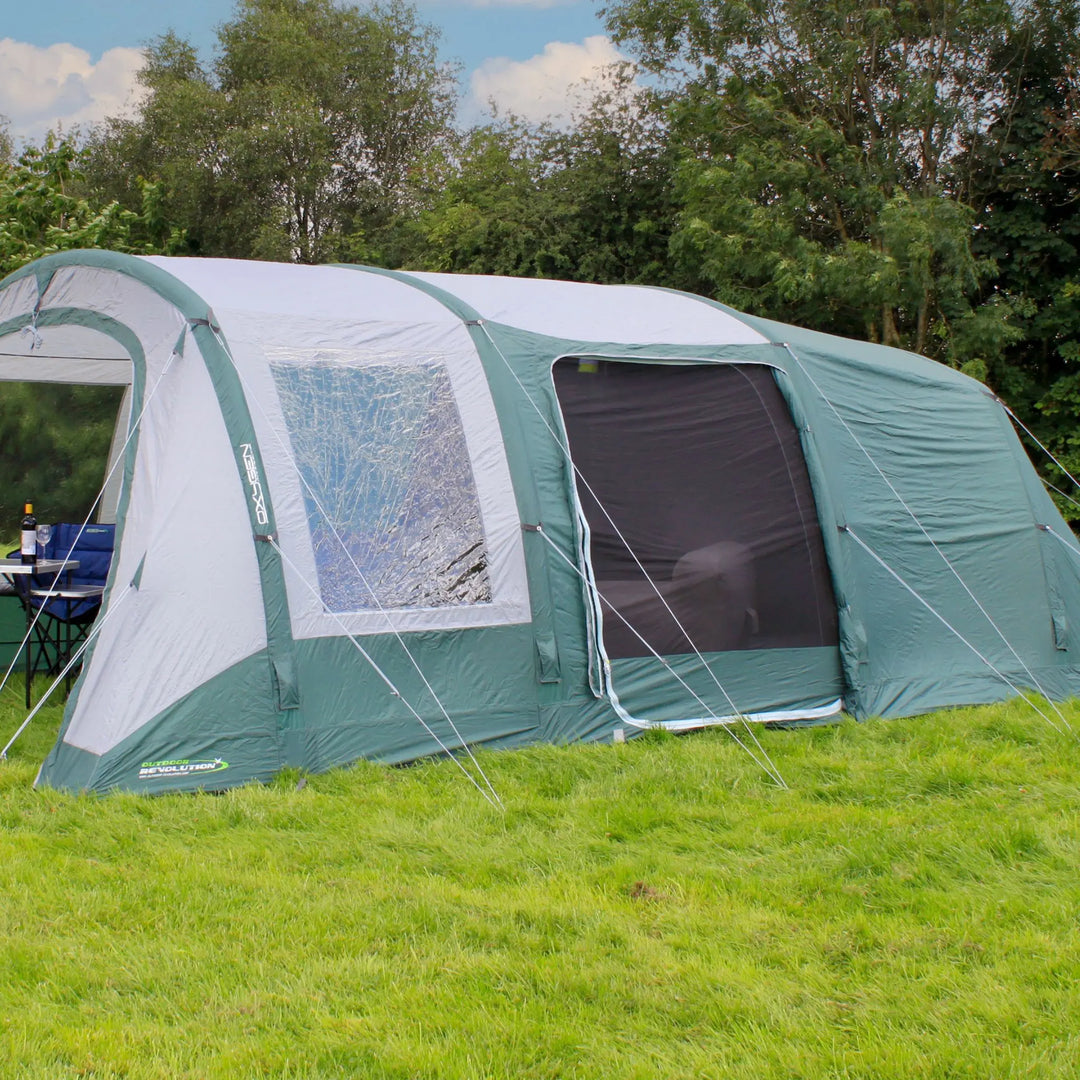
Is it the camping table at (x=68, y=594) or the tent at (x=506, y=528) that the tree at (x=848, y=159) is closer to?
the tent at (x=506, y=528)

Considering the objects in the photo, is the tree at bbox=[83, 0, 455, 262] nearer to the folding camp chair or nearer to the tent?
the folding camp chair

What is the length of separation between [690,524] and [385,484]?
4.86 ft

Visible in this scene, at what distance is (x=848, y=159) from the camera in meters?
13.3

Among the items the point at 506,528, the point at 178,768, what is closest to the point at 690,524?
the point at 506,528

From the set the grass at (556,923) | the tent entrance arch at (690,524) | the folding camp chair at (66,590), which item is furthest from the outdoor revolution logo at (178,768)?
the tent entrance arch at (690,524)

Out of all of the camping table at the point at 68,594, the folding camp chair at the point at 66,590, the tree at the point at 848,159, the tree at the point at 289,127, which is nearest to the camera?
the camping table at the point at 68,594

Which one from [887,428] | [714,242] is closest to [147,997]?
[887,428]

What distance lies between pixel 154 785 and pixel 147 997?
4.99 ft

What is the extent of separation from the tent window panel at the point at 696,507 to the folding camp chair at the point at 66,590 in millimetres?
2382

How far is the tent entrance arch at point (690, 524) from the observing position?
5445mm

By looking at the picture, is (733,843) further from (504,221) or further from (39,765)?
(504,221)

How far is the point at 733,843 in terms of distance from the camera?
13.4 feet

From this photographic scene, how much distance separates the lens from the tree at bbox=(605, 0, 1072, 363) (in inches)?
495

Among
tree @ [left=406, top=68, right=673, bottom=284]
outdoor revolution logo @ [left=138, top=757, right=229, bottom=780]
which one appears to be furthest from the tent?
tree @ [left=406, top=68, right=673, bottom=284]
